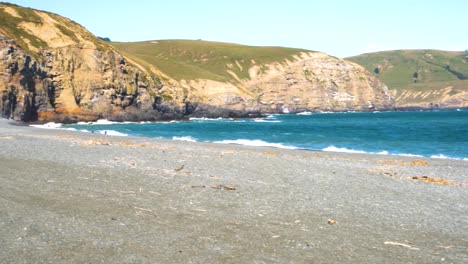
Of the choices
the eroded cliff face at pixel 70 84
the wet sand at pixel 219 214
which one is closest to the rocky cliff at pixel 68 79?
the eroded cliff face at pixel 70 84

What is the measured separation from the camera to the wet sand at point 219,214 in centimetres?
949

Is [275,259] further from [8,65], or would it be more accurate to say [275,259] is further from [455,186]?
[8,65]

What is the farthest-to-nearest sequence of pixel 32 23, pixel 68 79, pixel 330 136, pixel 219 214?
1. pixel 32 23
2. pixel 68 79
3. pixel 330 136
4. pixel 219 214

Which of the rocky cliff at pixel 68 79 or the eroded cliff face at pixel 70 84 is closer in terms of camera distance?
the eroded cliff face at pixel 70 84

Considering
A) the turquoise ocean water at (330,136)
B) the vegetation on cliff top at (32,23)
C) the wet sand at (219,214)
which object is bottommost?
the turquoise ocean water at (330,136)

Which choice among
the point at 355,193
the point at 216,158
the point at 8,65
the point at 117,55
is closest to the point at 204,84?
the point at 117,55

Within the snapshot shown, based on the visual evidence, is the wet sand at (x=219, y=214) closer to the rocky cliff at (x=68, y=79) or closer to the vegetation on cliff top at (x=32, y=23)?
the rocky cliff at (x=68, y=79)

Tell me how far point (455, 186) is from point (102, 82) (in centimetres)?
9410

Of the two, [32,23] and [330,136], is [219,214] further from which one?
[32,23]

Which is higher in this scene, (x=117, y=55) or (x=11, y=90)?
(x=117, y=55)

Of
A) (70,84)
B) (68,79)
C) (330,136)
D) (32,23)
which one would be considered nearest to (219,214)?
(330,136)

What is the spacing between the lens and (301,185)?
18422mm

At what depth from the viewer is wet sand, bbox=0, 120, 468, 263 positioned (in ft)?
31.1

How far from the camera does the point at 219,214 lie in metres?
12.7
